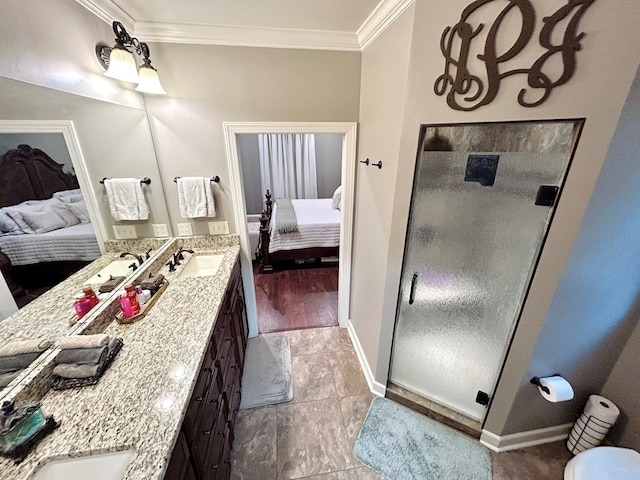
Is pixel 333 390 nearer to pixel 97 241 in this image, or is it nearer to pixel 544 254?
pixel 544 254

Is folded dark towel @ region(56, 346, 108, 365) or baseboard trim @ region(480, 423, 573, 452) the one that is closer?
folded dark towel @ region(56, 346, 108, 365)

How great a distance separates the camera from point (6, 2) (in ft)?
3.02

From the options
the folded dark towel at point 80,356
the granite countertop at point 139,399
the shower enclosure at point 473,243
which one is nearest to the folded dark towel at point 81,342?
the folded dark towel at point 80,356

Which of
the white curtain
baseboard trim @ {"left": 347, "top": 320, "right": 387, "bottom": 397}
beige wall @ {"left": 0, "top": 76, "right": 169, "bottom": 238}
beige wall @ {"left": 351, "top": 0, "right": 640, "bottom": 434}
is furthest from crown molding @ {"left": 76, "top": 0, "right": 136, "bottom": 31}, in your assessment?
the white curtain

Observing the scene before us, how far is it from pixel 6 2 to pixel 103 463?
162 cm

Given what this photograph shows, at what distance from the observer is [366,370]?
7.02 feet

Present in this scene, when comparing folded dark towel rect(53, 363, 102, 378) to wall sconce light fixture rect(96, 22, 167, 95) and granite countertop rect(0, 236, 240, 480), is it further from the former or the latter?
wall sconce light fixture rect(96, 22, 167, 95)

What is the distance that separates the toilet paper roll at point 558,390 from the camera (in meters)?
1.31

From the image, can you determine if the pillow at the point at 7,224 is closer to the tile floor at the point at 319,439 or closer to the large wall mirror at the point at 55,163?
the large wall mirror at the point at 55,163

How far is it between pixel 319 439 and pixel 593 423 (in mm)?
1615

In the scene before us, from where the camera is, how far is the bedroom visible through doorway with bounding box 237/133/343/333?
3.09m

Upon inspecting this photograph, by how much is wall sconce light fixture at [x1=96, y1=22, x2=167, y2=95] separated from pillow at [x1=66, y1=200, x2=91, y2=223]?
737 millimetres

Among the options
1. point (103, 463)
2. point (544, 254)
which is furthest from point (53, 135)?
point (544, 254)

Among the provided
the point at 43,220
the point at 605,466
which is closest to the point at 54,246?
the point at 43,220
